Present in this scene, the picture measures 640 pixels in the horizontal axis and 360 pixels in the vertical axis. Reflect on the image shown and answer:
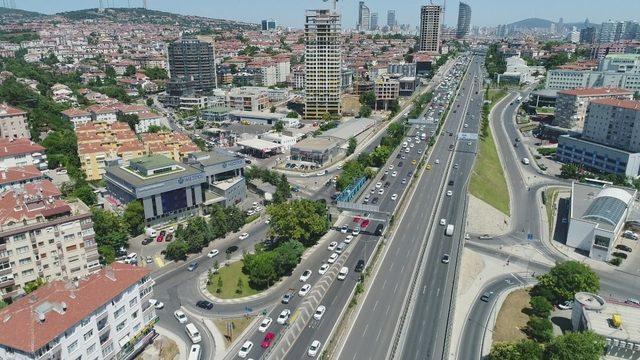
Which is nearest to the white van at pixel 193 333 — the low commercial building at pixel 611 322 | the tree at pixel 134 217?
the tree at pixel 134 217

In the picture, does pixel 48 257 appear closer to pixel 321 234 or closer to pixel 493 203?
pixel 321 234

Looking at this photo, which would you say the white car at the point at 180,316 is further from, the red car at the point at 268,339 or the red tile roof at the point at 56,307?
the red car at the point at 268,339

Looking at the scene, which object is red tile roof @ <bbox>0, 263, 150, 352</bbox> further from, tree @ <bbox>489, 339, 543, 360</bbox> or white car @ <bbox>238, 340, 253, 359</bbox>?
tree @ <bbox>489, 339, 543, 360</bbox>

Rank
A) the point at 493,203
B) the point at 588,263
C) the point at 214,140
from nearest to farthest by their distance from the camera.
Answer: the point at 588,263
the point at 493,203
the point at 214,140

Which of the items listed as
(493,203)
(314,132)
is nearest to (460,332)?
(493,203)

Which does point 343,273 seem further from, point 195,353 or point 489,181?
point 489,181

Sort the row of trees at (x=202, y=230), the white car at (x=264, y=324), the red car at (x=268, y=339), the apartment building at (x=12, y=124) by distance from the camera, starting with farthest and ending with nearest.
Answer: the apartment building at (x=12, y=124) < the row of trees at (x=202, y=230) < the white car at (x=264, y=324) < the red car at (x=268, y=339)

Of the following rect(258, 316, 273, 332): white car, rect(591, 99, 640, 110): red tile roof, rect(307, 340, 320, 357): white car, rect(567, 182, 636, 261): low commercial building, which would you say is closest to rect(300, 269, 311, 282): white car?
rect(258, 316, 273, 332): white car
